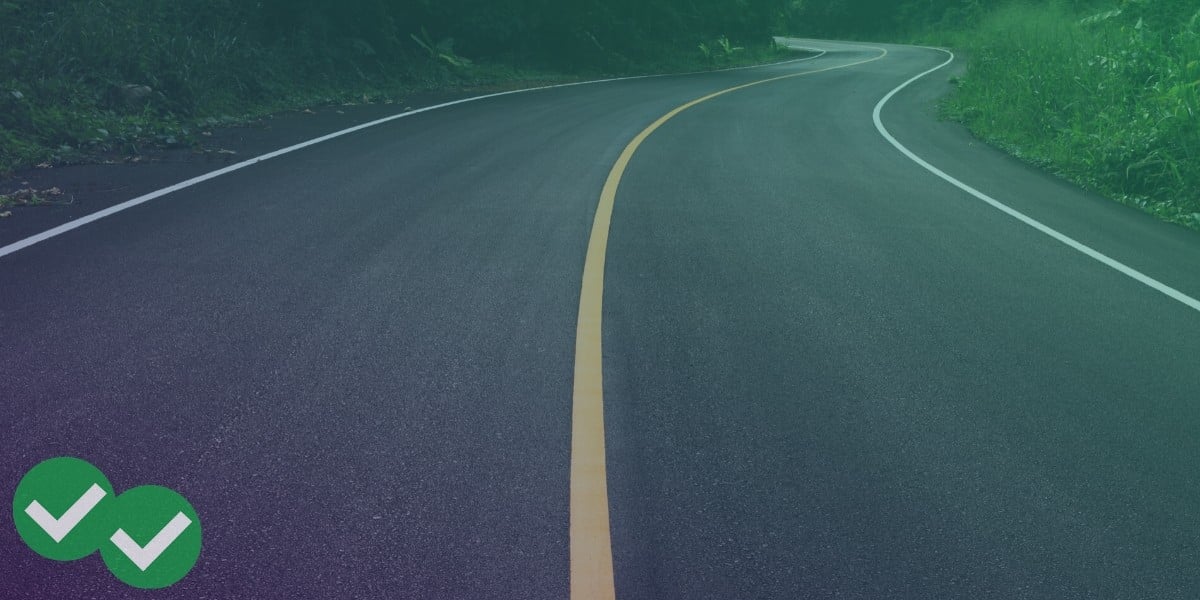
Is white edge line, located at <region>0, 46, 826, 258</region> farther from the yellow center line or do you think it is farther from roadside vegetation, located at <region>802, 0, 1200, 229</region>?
roadside vegetation, located at <region>802, 0, 1200, 229</region>

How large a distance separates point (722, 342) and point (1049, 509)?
208cm

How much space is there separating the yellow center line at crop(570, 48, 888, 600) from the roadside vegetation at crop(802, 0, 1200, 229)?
8.16 metres

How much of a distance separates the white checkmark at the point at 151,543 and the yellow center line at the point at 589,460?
1350 mm

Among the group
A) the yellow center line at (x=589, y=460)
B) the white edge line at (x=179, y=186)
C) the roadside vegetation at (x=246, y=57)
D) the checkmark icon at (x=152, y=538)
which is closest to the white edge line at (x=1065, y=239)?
the yellow center line at (x=589, y=460)

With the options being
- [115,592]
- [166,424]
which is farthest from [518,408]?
[115,592]

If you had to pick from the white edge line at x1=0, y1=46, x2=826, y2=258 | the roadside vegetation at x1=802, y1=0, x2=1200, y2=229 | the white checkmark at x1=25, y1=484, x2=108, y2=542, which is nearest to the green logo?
the white checkmark at x1=25, y1=484, x2=108, y2=542

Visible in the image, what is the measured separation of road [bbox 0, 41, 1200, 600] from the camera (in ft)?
11.3

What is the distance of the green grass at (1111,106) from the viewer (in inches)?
491

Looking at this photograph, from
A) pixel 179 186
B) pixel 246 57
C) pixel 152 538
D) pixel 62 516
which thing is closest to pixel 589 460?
pixel 152 538

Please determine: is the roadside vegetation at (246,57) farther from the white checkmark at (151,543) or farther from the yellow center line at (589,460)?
the white checkmark at (151,543)

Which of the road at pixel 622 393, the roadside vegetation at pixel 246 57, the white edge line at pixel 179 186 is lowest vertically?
the road at pixel 622 393

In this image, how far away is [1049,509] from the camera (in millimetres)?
3936

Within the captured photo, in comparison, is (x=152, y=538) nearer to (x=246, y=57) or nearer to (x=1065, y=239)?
(x=1065, y=239)

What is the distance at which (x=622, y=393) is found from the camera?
4809mm
